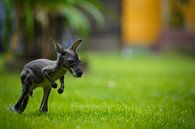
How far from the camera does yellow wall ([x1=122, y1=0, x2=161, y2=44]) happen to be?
50.8 feet

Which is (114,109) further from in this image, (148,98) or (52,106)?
(148,98)

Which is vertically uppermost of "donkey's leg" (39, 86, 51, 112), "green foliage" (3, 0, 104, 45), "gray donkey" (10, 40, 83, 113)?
"green foliage" (3, 0, 104, 45)

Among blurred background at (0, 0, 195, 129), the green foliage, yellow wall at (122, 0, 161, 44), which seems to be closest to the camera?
blurred background at (0, 0, 195, 129)

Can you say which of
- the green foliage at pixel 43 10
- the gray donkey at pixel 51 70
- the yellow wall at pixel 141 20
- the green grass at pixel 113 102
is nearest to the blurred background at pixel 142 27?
the yellow wall at pixel 141 20

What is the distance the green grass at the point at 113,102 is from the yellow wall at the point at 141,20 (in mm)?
6063

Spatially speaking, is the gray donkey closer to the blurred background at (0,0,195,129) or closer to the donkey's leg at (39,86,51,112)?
the donkey's leg at (39,86,51,112)

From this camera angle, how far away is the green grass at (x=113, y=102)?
373 centimetres

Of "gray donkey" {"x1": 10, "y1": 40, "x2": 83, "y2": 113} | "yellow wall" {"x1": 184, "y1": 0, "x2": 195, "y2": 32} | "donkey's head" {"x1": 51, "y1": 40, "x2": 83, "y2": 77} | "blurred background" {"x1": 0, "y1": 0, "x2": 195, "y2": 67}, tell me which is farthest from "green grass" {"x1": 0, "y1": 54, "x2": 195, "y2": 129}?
"yellow wall" {"x1": 184, "y1": 0, "x2": 195, "y2": 32}

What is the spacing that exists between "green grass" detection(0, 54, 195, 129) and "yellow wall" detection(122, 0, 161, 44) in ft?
19.9

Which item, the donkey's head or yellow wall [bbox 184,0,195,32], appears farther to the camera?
yellow wall [bbox 184,0,195,32]

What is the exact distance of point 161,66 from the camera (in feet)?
35.7

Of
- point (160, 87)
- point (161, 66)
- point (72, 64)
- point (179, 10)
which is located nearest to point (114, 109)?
A: point (72, 64)

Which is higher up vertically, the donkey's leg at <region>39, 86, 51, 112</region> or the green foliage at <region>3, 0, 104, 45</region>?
Answer: the green foliage at <region>3, 0, 104, 45</region>

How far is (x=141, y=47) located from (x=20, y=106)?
11.4 metres
